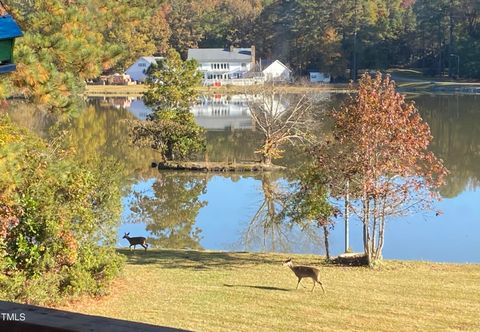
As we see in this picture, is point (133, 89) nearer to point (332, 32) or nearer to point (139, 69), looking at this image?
point (139, 69)

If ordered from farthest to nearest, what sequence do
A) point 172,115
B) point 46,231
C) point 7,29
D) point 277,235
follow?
point 172,115
point 277,235
point 46,231
point 7,29

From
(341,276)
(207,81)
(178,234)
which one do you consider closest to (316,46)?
(207,81)

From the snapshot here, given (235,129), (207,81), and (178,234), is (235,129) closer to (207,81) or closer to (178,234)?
(178,234)

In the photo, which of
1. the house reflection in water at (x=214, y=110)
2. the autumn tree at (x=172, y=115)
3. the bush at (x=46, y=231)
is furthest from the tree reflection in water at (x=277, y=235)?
the house reflection in water at (x=214, y=110)

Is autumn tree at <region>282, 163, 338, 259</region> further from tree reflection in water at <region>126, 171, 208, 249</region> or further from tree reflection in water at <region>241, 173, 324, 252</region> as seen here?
tree reflection in water at <region>126, 171, 208, 249</region>

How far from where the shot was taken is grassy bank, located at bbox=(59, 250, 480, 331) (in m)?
7.77

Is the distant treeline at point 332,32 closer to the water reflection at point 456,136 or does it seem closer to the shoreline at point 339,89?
the shoreline at point 339,89

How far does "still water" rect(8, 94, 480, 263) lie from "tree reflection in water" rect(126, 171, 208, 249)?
0.02 m

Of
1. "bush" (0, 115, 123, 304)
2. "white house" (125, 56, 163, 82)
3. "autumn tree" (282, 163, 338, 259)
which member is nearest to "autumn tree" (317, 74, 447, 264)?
"autumn tree" (282, 163, 338, 259)

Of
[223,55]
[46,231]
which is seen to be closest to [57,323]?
[46,231]

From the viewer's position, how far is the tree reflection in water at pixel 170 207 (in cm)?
1602

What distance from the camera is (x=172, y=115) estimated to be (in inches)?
1030

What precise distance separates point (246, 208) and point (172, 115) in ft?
27.3

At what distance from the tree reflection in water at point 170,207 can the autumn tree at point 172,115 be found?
2.04 metres
